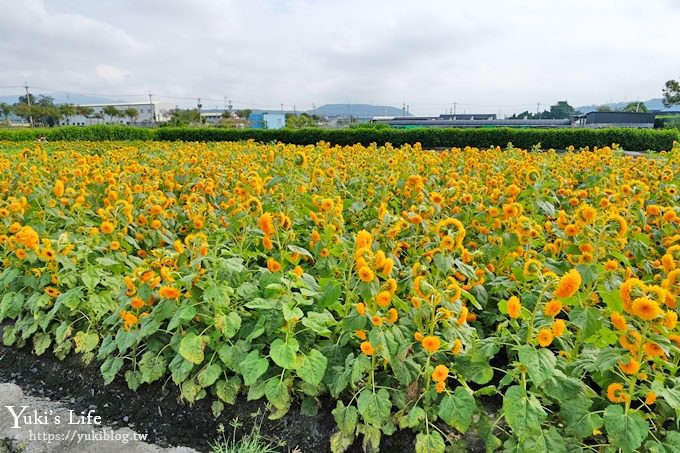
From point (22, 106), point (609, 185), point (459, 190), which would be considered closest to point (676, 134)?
point (609, 185)

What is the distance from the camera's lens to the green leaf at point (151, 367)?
2.19 metres

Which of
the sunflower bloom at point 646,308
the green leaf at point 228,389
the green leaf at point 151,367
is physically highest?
the sunflower bloom at point 646,308

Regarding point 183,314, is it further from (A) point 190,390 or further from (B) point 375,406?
(B) point 375,406

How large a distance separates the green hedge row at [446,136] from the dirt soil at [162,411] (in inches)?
537

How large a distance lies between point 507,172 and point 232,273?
9.97ft

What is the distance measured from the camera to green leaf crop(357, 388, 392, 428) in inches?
70.2

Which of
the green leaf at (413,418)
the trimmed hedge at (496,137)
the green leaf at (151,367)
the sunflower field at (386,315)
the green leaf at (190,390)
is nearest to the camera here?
the sunflower field at (386,315)

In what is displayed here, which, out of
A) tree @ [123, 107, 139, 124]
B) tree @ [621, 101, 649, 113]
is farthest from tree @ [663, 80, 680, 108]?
tree @ [123, 107, 139, 124]

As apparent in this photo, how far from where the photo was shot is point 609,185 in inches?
162

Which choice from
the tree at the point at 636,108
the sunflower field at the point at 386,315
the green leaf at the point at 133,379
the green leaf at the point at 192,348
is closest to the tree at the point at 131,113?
the tree at the point at 636,108

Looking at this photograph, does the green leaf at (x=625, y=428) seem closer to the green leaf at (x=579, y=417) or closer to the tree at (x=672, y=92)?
the green leaf at (x=579, y=417)

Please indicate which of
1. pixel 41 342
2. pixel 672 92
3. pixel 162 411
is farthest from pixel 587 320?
pixel 672 92

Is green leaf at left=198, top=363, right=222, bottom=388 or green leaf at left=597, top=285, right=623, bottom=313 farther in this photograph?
green leaf at left=198, top=363, right=222, bottom=388

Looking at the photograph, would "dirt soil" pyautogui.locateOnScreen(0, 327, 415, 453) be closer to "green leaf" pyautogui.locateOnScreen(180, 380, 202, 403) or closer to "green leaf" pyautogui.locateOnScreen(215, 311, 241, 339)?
"green leaf" pyautogui.locateOnScreen(180, 380, 202, 403)
